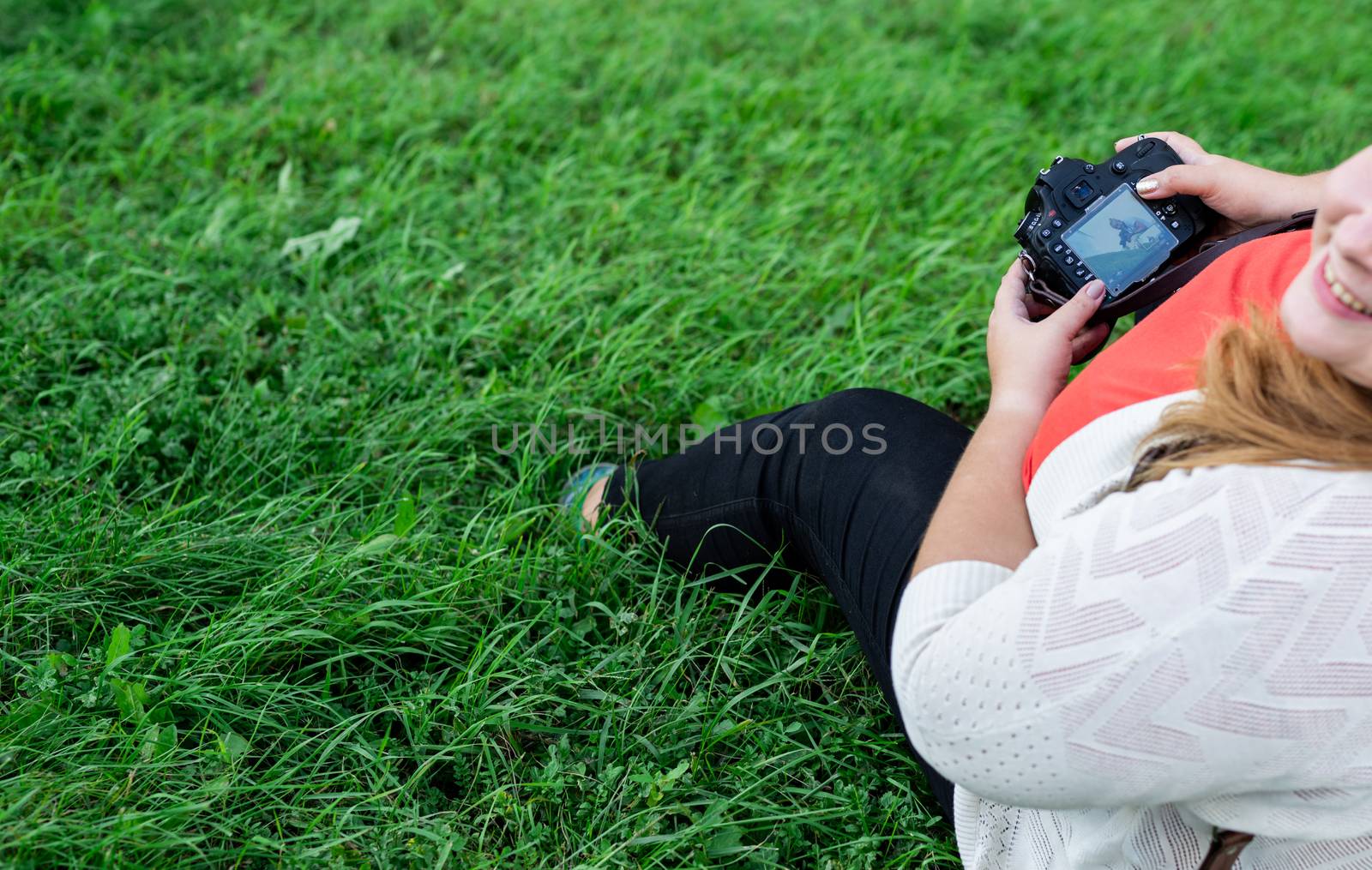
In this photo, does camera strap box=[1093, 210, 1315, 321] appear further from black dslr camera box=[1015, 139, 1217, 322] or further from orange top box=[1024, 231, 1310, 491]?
orange top box=[1024, 231, 1310, 491]

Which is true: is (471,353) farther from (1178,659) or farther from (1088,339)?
(1178,659)

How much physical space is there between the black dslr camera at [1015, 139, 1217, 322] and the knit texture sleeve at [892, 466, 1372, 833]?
598 mm

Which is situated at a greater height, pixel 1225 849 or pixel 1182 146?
pixel 1182 146

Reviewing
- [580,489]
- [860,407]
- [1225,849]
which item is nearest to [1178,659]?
[1225,849]

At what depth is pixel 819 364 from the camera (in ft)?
6.89

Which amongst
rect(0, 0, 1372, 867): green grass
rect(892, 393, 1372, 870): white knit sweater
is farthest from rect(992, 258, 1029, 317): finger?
rect(0, 0, 1372, 867): green grass

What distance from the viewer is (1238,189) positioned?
4.47ft

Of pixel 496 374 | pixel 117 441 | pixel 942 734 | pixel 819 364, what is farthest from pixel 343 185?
pixel 942 734

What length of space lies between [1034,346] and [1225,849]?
57cm

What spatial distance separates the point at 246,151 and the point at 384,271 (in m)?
0.59

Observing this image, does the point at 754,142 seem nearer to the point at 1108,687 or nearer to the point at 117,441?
the point at 117,441

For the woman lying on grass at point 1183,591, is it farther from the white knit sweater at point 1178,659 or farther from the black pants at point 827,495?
the black pants at point 827,495

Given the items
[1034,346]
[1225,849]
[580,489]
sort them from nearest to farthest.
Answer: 1. [1225,849]
2. [1034,346]
3. [580,489]

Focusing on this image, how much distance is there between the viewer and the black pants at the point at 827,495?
1298mm
